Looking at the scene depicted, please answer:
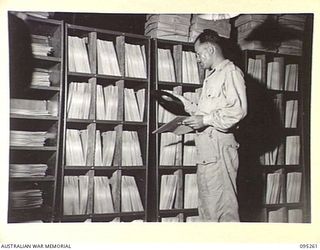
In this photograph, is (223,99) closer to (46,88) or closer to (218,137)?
(218,137)

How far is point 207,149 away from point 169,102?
367 millimetres

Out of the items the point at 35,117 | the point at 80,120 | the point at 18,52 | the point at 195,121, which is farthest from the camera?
the point at 80,120

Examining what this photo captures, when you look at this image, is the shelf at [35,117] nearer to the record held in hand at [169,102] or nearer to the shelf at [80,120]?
the shelf at [80,120]

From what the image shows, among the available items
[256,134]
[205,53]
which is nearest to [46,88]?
[205,53]

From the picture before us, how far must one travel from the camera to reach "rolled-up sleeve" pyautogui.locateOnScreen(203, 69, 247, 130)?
4.46ft

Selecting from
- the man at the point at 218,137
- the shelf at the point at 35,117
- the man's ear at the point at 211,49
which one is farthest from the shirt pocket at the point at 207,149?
the shelf at the point at 35,117

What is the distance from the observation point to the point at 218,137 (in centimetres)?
142

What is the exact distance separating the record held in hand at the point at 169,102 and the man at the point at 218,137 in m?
0.20

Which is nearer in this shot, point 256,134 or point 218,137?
point 218,137

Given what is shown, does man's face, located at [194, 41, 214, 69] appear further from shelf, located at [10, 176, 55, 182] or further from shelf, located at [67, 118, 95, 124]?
shelf, located at [10, 176, 55, 182]

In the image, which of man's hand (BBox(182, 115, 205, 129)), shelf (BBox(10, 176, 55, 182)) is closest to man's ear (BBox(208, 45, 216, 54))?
man's hand (BBox(182, 115, 205, 129))

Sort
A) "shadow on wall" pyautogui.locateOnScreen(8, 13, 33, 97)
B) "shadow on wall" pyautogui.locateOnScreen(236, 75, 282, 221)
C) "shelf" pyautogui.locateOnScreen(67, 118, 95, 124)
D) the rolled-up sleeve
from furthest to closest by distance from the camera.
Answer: "shadow on wall" pyautogui.locateOnScreen(236, 75, 282, 221), "shelf" pyautogui.locateOnScreen(67, 118, 95, 124), the rolled-up sleeve, "shadow on wall" pyautogui.locateOnScreen(8, 13, 33, 97)
